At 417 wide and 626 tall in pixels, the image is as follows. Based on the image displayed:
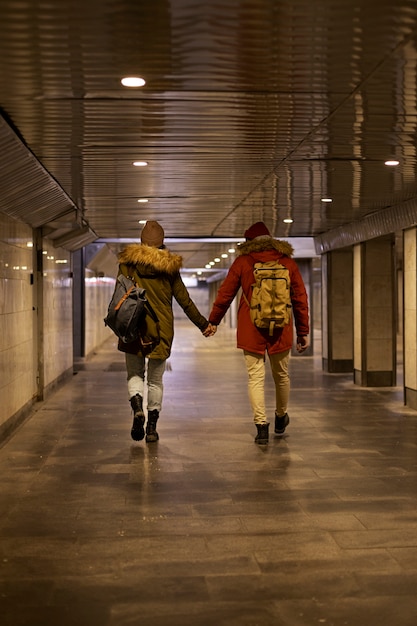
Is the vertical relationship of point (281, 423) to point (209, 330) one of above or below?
below

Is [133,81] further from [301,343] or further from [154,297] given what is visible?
[301,343]

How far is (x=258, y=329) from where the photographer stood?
780 cm

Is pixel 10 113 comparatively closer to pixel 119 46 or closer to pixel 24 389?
pixel 119 46

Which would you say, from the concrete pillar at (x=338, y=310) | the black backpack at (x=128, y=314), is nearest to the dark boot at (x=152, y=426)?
the black backpack at (x=128, y=314)

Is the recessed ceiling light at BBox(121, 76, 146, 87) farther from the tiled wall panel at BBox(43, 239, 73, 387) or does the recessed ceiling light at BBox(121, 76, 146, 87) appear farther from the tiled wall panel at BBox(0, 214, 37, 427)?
the tiled wall panel at BBox(43, 239, 73, 387)

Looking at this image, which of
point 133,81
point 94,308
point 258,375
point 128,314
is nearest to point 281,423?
point 258,375

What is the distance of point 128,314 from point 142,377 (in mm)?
730

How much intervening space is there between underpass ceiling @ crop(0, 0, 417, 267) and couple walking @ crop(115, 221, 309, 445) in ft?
2.93

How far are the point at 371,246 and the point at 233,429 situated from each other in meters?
6.10

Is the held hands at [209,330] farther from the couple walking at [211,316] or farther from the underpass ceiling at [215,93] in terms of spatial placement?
the underpass ceiling at [215,93]

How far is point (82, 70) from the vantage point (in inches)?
193

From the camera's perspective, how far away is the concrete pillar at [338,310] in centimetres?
1659

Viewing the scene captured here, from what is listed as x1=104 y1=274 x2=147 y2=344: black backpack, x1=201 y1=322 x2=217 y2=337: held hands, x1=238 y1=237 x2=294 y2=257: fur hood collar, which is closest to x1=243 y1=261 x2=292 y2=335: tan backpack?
x1=238 y1=237 x2=294 y2=257: fur hood collar

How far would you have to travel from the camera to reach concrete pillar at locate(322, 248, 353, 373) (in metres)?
16.6
